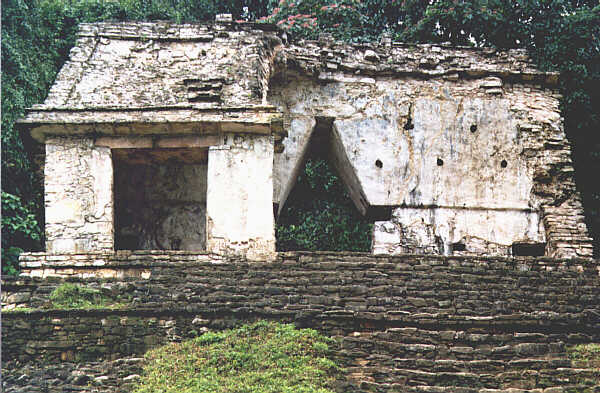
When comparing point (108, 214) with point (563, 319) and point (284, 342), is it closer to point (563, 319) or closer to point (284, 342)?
point (284, 342)

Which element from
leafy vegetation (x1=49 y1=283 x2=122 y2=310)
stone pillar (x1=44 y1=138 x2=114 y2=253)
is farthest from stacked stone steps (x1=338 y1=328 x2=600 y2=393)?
stone pillar (x1=44 y1=138 x2=114 y2=253)

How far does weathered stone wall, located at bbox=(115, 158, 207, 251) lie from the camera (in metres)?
12.4

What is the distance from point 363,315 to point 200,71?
5.06 m

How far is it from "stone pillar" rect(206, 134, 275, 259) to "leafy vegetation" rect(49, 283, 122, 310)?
1991mm

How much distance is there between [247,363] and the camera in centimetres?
659

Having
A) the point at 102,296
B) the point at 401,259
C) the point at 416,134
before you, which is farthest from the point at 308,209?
the point at 102,296

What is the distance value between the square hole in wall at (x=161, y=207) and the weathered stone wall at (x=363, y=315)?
3525 mm

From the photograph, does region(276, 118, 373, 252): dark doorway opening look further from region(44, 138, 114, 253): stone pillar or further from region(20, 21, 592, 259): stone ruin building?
region(44, 138, 114, 253): stone pillar

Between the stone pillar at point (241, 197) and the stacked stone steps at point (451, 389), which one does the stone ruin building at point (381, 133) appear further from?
the stacked stone steps at point (451, 389)

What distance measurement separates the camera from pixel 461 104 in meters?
12.9

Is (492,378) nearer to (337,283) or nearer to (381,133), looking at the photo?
(337,283)

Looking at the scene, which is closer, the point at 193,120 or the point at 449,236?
the point at 193,120

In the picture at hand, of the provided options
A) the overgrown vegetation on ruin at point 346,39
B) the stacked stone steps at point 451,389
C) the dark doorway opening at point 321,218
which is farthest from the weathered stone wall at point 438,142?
the stacked stone steps at point 451,389

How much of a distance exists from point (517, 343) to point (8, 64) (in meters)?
9.75
